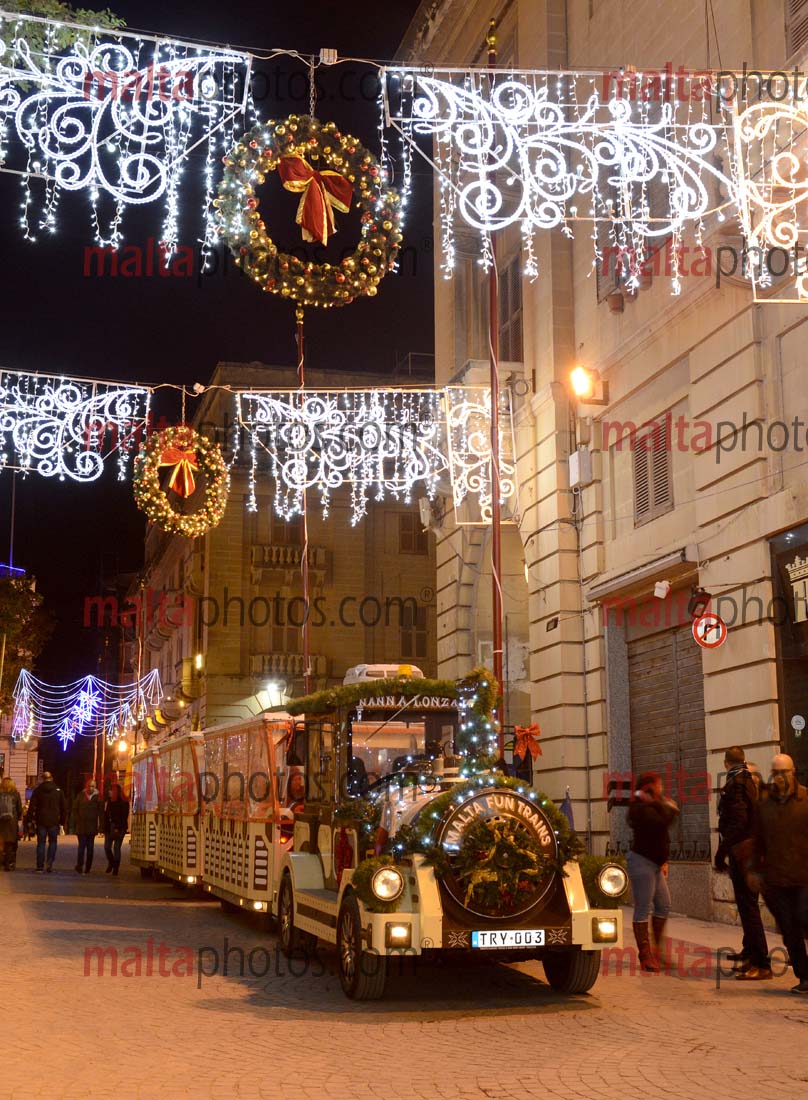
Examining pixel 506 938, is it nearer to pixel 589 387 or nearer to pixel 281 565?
pixel 589 387

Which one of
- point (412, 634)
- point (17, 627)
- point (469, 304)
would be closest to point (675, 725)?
A: point (469, 304)

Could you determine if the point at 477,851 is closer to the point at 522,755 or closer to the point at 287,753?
the point at 287,753

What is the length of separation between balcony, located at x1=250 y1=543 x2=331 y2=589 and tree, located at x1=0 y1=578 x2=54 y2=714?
27.5 feet

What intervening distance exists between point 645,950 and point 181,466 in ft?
37.3

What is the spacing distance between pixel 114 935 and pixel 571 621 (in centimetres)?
958

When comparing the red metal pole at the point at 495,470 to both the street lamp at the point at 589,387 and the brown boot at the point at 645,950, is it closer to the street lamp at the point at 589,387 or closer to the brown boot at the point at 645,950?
the street lamp at the point at 589,387

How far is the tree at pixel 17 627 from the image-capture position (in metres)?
45.8

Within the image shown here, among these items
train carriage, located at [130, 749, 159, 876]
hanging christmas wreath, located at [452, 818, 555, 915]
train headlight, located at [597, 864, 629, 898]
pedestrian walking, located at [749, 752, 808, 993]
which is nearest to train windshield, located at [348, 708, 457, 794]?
hanging christmas wreath, located at [452, 818, 555, 915]

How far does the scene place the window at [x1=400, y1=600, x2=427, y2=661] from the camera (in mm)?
48719

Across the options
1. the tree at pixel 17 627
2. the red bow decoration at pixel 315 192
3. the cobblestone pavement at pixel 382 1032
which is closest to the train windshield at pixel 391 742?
the cobblestone pavement at pixel 382 1032

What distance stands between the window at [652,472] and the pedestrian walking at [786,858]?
8140 millimetres

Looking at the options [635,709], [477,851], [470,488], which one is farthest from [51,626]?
[477,851]

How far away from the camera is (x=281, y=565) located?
4753cm

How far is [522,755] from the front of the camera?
866 inches
